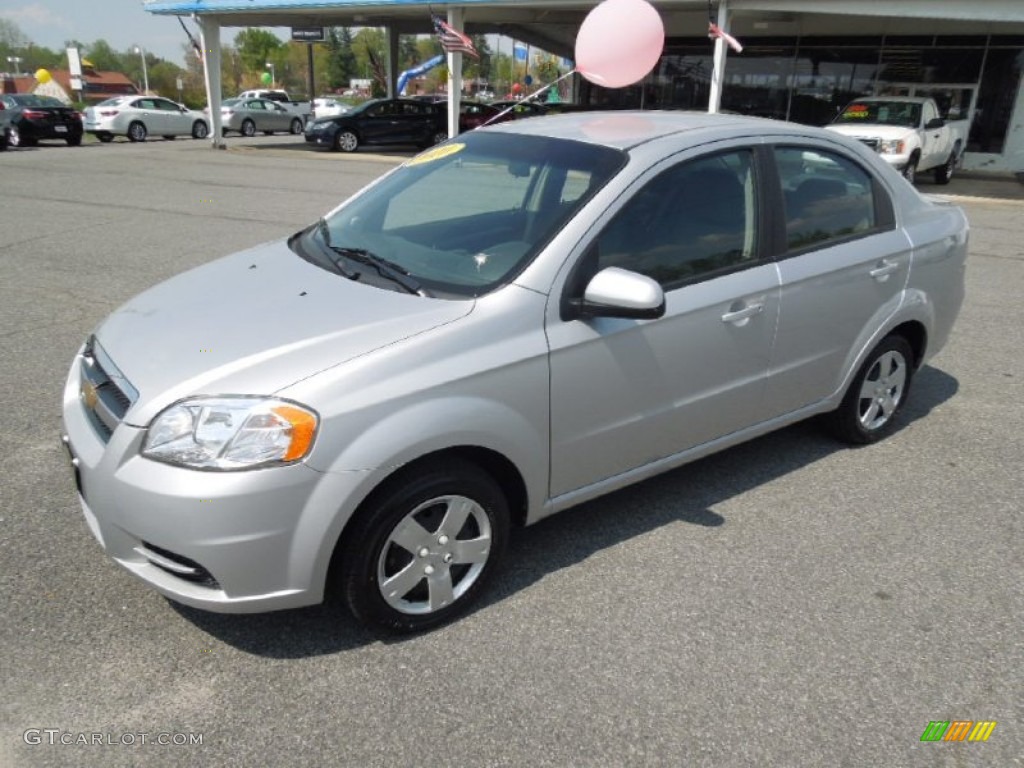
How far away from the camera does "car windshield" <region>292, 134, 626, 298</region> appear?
2.97 m

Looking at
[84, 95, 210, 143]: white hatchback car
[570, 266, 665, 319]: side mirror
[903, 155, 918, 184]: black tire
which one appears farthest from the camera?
[84, 95, 210, 143]: white hatchback car

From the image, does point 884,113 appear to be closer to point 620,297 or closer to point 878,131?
point 878,131

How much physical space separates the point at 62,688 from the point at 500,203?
7.99ft

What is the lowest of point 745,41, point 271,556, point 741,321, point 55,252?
point 55,252

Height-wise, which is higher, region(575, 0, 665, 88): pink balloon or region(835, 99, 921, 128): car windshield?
region(575, 0, 665, 88): pink balloon

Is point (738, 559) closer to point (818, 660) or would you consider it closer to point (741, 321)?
point (818, 660)

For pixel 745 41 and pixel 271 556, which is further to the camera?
pixel 745 41

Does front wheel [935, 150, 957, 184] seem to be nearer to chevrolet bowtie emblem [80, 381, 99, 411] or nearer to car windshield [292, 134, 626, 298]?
car windshield [292, 134, 626, 298]

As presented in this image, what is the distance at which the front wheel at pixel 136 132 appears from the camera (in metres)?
26.7

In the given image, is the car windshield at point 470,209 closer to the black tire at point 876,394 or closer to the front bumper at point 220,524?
the front bumper at point 220,524

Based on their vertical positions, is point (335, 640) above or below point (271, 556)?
below

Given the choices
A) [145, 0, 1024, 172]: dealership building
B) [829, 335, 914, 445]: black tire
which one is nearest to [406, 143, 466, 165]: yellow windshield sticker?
[829, 335, 914, 445]: black tire

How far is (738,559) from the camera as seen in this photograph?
3258 mm

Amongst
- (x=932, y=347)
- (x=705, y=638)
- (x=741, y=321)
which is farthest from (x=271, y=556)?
(x=932, y=347)
